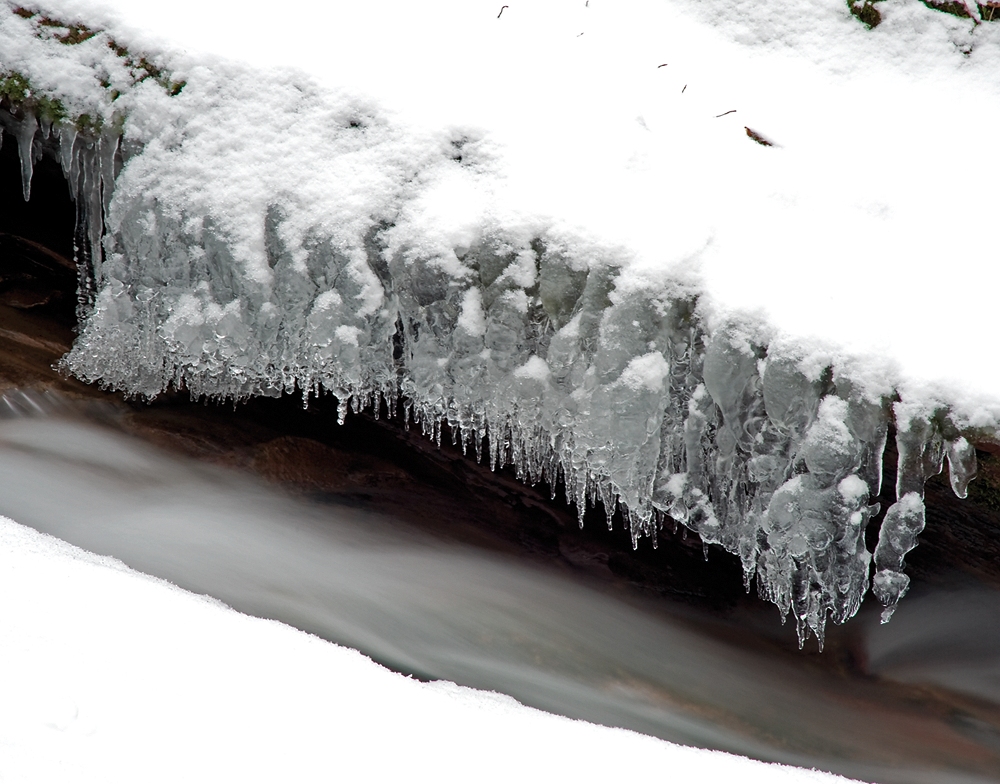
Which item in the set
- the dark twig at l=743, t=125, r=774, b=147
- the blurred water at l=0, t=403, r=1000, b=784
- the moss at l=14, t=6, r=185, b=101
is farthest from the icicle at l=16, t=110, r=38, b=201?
the dark twig at l=743, t=125, r=774, b=147

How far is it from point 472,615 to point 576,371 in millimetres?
987

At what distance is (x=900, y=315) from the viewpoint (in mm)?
2104

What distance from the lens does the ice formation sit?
2150mm

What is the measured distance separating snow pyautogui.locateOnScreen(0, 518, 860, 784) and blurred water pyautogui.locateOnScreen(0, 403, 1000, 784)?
1.90 ft

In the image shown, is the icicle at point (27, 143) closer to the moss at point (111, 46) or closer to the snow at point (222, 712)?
the moss at point (111, 46)

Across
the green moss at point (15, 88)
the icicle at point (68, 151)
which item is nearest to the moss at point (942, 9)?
the icicle at point (68, 151)

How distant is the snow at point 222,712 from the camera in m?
1.43

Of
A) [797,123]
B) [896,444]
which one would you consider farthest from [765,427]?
[797,123]

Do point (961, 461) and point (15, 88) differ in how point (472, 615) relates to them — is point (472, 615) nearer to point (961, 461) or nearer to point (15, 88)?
point (961, 461)

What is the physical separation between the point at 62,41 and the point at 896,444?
284 cm

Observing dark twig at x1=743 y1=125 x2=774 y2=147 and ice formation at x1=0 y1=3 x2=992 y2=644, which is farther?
dark twig at x1=743 y1=125 x2=774 y2=147

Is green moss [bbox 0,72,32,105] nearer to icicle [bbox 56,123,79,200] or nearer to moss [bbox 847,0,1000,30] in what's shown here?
icicle [bbox 56,123,79,200]

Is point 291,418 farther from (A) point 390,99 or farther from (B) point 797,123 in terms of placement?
(B) point 797,123

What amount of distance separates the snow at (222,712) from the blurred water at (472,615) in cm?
58
